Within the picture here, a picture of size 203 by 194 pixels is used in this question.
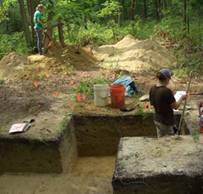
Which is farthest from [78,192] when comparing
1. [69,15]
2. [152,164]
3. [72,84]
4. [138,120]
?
[69,15]

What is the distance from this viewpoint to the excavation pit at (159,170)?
4910mm

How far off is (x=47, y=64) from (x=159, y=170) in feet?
24.9

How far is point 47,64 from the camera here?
1198 cm

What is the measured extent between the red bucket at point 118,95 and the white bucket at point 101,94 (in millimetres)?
150

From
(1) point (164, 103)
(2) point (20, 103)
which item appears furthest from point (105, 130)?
(1) point (164, 103)

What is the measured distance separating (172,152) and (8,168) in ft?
10.6

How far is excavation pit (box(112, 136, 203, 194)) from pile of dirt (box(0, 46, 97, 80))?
6338mm

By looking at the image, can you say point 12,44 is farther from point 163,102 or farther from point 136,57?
point 163,102

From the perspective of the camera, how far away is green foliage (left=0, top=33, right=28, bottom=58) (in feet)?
52.3

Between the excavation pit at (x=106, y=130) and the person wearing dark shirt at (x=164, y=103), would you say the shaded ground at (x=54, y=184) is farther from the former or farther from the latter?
the excavation pit at (x=106, y=130)

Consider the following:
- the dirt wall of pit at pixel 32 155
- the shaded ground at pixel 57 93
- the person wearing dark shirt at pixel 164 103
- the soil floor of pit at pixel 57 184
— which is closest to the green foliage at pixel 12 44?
the shaded ground at pixel 57 93

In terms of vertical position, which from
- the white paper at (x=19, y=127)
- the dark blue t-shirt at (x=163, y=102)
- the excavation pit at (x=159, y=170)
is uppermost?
the dark blue t-shirt at (x=163, y=102)

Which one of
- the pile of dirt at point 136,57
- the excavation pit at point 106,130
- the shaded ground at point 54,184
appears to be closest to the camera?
the shaded ground at point 54,184

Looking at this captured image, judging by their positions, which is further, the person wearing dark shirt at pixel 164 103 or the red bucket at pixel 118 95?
the red bucket at pixel 118 95
